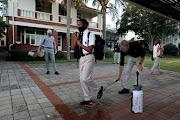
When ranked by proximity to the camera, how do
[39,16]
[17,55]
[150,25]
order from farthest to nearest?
[150,25] < [39,16] < [17,55]

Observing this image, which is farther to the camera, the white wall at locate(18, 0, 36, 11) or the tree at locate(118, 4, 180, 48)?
the tree at locate(118, 4, 180, 48)

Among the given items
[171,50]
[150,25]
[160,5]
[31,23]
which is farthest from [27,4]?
[171,50]

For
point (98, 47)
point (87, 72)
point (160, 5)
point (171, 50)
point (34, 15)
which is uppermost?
point (34, 15)

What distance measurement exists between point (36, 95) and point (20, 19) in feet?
45.0

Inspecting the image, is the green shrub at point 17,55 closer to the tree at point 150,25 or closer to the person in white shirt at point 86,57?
the person in white shirt at point 86,57

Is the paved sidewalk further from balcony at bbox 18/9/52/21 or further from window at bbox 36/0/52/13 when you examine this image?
window at bbox 36/0/52/13

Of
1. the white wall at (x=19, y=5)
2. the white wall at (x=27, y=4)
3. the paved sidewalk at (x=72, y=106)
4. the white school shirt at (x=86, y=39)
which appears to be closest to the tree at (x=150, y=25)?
the white wall at (x=27, y=4)

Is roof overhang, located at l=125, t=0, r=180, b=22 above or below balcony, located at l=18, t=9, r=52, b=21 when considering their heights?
below

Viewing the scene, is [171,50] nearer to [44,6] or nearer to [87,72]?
[44,6]

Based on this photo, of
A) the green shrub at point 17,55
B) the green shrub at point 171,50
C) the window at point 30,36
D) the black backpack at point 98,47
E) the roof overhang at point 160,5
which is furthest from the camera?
the green shrub at point 171,50

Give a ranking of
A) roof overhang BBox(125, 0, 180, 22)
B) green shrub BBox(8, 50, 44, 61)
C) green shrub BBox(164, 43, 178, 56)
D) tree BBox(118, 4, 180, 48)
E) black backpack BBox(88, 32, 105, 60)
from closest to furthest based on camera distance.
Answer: black backpack BBox(88, 32, 105, 60) < roof overhang BBox(125, 0, 180, 22) < green shrub BBox(8, 50, 44, 61) < tree BBox(118, 4, 180, 48) < green shrub BBox(164, 43, 178, 56)

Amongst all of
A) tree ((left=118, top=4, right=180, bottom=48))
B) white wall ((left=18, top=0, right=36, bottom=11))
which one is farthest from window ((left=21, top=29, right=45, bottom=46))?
tree ((left=118, top=4, right=180, bottom=48))

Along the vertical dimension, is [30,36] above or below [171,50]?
above

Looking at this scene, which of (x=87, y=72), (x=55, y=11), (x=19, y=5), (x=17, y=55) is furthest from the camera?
(x=55, y=11)
